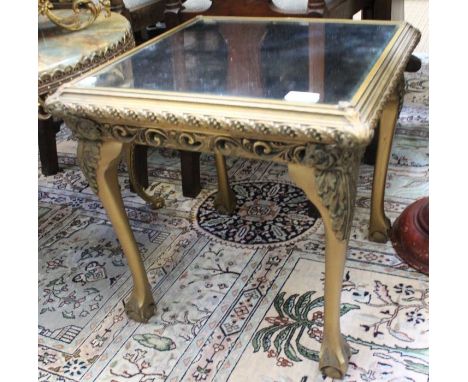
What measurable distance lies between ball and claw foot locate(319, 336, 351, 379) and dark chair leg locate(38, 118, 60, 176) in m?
1.25

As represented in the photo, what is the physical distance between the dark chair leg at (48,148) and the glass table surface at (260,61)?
0.76 m

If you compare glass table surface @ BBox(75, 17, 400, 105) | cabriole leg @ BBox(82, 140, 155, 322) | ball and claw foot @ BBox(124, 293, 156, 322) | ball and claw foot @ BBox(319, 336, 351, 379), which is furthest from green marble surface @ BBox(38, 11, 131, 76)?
ball and claw foot @ BBox(319, 336, 351, 379)

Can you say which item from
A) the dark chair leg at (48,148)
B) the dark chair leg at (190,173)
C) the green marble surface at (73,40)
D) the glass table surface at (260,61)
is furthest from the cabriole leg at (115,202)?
the dark chair leg at (48,148)

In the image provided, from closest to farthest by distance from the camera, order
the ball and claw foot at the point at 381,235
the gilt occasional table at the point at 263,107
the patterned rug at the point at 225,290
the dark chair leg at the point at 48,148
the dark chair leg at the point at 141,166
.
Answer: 1. the gilt occasional table at the point at 263,107
2. the patterned rug at the point at 225,290
3. the ball and claw foot at the point at 381,235
4. the dark chair leg at the point at 141,166
5. the dark chair leg at the point at 48,148

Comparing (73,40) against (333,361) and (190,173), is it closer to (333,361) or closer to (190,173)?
(190,173)

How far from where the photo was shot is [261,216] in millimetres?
1552

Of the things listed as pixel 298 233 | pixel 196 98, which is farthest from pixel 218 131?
pixel 298 233

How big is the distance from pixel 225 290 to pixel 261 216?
336mm

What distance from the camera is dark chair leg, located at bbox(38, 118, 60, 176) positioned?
1827 mm

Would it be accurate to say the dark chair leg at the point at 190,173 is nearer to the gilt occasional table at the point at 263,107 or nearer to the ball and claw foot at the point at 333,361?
the gilt occasional table at the point at 263,107

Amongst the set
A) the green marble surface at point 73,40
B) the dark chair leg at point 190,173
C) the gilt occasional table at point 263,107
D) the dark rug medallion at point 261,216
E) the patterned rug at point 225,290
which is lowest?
the patterned rug at point 225,290

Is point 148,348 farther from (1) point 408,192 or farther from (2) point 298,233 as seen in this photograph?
(1) point 408,192

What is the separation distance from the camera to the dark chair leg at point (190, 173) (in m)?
1.63
